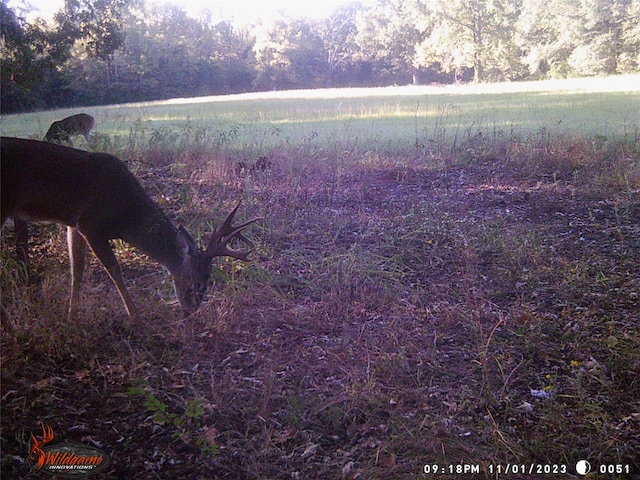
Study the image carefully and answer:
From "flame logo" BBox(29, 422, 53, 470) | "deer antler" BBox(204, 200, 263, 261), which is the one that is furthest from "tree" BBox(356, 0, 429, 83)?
"flame logo" BBox(29, 422, 53, 470)

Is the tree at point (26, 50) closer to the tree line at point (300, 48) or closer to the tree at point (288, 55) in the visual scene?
the tree line at point (300, 48)

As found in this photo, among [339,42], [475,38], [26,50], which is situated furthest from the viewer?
[475,38]

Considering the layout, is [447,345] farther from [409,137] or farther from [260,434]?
[409,137]

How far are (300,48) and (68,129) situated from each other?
100.0 feet

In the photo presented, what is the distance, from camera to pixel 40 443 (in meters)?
3.14

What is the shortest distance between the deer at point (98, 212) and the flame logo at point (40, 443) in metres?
1.33

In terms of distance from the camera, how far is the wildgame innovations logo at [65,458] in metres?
2.94

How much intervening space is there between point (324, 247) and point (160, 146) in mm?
4957

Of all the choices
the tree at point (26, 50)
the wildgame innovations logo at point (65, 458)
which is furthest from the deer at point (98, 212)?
the tree at point (26, 50)

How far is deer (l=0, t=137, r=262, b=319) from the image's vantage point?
4527 mm

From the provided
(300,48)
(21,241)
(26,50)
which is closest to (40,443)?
(21,241)

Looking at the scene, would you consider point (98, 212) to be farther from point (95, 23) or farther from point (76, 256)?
point (95, 23)

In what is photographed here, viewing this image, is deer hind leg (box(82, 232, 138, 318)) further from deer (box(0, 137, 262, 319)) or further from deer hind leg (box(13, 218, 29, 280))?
deer hind leg (box(13, 218, 29, 280))

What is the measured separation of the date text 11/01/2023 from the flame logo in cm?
201
